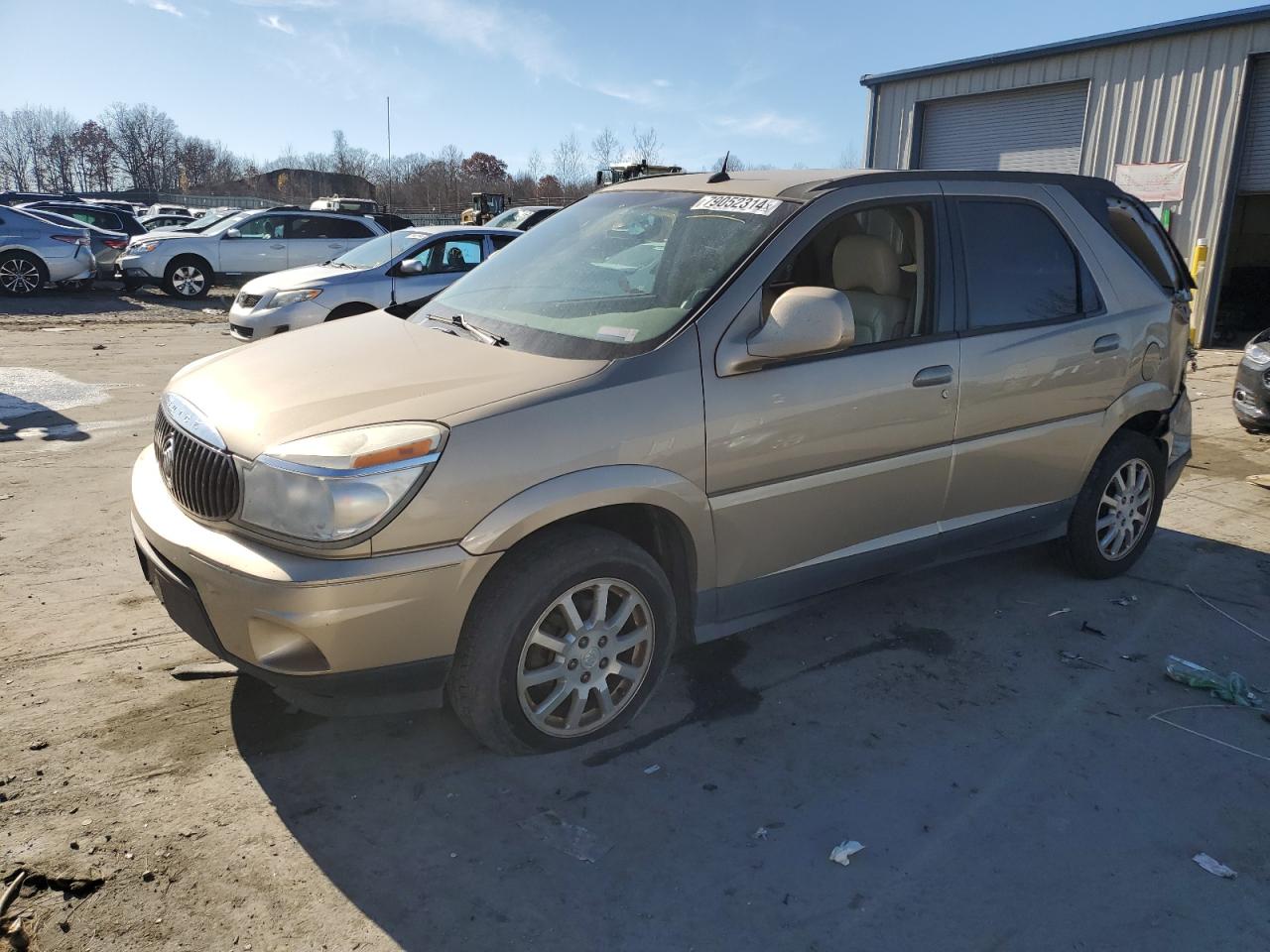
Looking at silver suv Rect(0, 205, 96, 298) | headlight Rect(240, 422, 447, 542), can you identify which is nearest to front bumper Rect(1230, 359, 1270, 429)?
headlight Rect(240, 422, 447, 542)

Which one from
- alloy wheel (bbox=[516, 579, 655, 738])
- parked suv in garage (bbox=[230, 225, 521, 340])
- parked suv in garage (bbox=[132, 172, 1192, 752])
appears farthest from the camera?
parked suv in garage (bbox=[230, 225, 521, 340])

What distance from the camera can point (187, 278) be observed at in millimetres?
18016

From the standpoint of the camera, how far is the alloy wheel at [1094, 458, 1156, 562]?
15.5ft

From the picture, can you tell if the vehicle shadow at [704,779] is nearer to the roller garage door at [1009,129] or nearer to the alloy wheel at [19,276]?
the roller garage door at [1009,129]

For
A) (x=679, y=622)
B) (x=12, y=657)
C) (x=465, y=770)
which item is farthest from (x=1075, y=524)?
(x=12, y=657)

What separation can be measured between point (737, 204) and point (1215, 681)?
8.82 feet

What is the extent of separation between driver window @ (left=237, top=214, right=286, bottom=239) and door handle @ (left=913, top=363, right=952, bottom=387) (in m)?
16.3

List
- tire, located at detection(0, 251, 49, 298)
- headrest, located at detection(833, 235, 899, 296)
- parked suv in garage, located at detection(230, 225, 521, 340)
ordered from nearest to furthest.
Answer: headrest, located at detection(833, 235, 899, 296), parked suv in garage, located at detection(230, 225, 521, 340), tire, located at detection(0, 251, 49, 298)

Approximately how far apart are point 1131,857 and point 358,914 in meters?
2.21

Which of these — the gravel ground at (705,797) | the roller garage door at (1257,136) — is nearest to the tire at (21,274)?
the gravel ground at (705,797)

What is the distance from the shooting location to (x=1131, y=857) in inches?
110

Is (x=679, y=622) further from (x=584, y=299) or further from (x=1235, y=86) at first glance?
(x=1235, y=86)

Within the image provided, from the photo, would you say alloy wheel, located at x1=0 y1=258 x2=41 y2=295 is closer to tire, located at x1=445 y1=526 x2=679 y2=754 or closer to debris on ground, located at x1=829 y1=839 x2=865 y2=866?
tire, located at x1=445 y1=526 x2=679 y2=754

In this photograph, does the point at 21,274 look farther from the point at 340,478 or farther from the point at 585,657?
the point at 585,657
